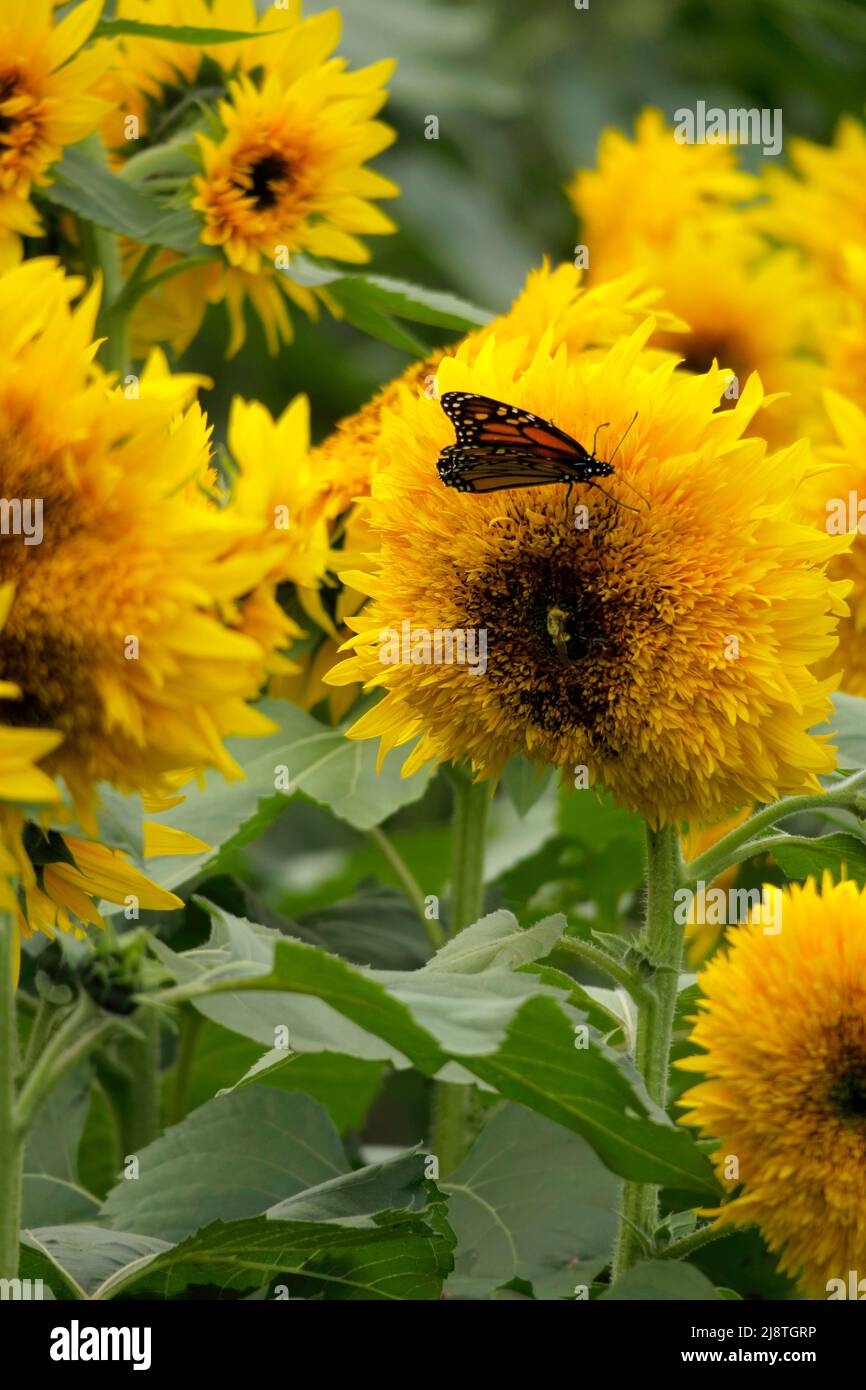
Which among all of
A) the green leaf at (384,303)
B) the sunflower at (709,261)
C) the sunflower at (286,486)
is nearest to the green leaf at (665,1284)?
the sunflower at (286,486)

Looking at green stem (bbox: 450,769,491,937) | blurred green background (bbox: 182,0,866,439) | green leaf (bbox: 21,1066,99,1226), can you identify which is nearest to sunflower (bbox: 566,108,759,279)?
blurred green background (bbox: 182,0,866,439)

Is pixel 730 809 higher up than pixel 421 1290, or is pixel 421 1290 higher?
pixel 730 809

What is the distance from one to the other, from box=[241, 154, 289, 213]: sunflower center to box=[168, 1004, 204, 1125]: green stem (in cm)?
38

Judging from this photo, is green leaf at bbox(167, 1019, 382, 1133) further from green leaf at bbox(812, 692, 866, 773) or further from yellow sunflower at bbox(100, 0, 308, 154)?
yellow sunflower at bbox(100, 0, 308, 154)

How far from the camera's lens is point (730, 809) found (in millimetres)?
667

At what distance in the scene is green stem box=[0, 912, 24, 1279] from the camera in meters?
0.61

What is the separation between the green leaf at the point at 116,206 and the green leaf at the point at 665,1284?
1.57 feet

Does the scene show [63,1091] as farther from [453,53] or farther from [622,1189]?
[453,53]

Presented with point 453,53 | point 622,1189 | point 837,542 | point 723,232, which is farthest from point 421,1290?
point 453,53

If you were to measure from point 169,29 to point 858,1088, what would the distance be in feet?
1.63

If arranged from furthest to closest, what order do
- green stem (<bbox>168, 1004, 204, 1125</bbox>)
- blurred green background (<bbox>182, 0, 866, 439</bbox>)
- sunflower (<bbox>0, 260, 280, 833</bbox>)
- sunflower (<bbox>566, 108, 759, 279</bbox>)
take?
1. blurred green background (<bbox>182, 0, 866, 439</bbox>)
2. sunflower (<bbox>566, 108, 759, 279</bbox>)
3. green stem (<bbox>168, 1004, 204, 1125</bbox>)
4. sunflower (<bbox>0, 260, 280, 833</bbox>)

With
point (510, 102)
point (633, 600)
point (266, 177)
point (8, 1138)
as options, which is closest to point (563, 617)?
point (633, 600)

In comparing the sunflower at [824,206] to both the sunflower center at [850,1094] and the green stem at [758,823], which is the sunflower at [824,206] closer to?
the green stem at [758,823]

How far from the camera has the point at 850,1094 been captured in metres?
0.59
